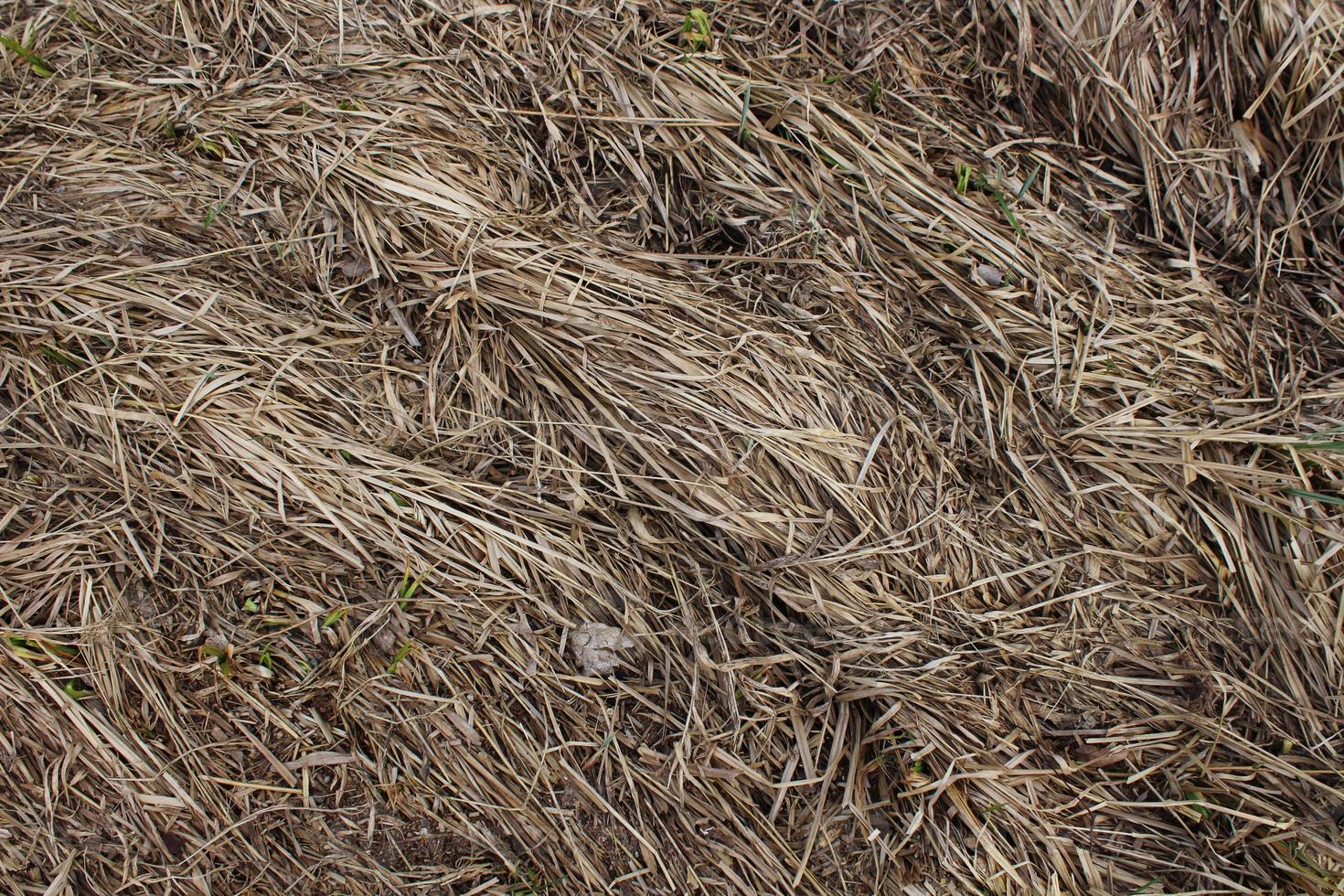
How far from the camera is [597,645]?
160cm

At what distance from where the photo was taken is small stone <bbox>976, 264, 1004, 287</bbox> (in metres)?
1.73

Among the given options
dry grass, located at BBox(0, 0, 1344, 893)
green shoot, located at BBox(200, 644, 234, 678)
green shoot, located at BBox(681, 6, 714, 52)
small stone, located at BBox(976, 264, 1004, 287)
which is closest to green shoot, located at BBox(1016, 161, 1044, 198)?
dry grass, located at BBox(0, 0, 1344, 893)

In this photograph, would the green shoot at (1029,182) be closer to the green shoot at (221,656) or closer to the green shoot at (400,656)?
the green shoot at (400,656)

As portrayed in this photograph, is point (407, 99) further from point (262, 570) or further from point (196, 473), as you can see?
point (262, 570)

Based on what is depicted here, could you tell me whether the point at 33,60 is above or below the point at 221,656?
above

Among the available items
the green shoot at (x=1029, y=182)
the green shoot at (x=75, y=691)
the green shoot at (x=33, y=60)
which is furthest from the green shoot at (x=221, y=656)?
the green shoot at (x=1029, y=182)

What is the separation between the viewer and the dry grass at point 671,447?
60.6 inches

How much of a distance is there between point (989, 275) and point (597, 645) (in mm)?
1092

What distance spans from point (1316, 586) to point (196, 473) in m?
2.14

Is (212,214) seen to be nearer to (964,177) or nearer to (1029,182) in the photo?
(964,177)

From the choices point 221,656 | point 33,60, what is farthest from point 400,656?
point 33,60

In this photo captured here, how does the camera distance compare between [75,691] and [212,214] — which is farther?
[212,214]

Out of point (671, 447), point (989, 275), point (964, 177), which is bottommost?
point (671, 447)

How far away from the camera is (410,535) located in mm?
1594
